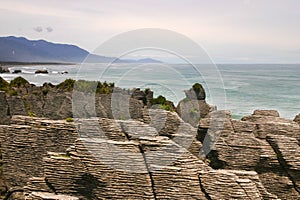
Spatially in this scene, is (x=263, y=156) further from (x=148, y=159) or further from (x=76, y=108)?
(x=76, y=108)

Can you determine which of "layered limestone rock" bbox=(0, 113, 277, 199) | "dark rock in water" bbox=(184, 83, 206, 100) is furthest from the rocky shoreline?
"dark rock in water" bbox=(184, 83, 206, 100)

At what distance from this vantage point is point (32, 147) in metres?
12.7

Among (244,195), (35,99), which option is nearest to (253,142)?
(244,195)

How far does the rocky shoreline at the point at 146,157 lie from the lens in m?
9.66

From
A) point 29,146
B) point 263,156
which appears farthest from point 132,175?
point 263,156

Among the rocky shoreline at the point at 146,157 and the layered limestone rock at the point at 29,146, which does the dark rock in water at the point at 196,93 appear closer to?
the rocky shoreline at the point at 146,157

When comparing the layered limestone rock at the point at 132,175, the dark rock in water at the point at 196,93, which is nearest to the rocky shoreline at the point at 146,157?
the layered limestone rock at the point at 132,175

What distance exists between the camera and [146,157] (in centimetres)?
980

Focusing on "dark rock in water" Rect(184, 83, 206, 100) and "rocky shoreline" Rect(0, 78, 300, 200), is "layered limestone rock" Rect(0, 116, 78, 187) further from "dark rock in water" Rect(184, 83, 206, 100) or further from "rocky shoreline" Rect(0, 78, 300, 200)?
"dark rock in water" Rect(184, 83, 206, 100)

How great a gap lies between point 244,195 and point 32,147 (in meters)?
6.78

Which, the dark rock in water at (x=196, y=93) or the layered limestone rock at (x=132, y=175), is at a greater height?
the dark rock in water at (x=196, y=93)

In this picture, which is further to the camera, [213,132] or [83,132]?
[213,132]

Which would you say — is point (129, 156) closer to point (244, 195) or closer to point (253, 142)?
point (244, 195)

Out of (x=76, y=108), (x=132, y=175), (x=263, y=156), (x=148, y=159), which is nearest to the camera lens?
(x=132, y=175)
